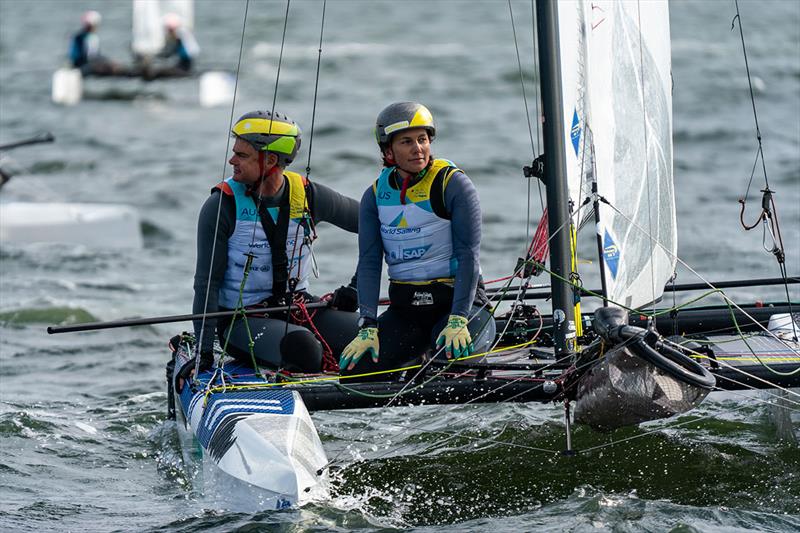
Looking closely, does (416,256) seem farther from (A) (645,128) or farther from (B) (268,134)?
(A) (645,128)

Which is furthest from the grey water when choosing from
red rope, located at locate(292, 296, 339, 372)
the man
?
the man

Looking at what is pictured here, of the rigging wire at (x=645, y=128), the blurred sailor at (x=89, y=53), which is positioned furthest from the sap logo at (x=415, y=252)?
the blurred sailor at (x=89, y=53)

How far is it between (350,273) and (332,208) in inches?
178

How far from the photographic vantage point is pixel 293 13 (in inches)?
1202

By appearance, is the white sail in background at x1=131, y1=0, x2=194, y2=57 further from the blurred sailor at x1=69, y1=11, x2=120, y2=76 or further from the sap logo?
the sap logo

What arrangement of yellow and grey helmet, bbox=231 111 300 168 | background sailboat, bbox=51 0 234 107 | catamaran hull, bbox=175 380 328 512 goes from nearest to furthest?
catamaran hull, bbox=175 380 328 512 < yellow and grey helmet, bbox=231 111 300 168 < background sailboat, bbox=51 0 234 107

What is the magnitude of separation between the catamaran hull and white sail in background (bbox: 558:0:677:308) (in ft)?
4.39

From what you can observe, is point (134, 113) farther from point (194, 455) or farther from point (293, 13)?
point (194, 455)

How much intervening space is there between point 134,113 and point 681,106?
8310 mm

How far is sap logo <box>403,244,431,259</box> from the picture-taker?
473cm

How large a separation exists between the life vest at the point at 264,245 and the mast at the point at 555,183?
1.09 meters

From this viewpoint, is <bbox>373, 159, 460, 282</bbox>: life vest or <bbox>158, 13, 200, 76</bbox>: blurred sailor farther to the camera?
<bbox>158, 13, 200, 76</bbox>: blurred sailor

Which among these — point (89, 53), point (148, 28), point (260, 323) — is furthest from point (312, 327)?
point (148, 28)

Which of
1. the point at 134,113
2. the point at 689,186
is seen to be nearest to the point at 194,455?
the point at 689,186
